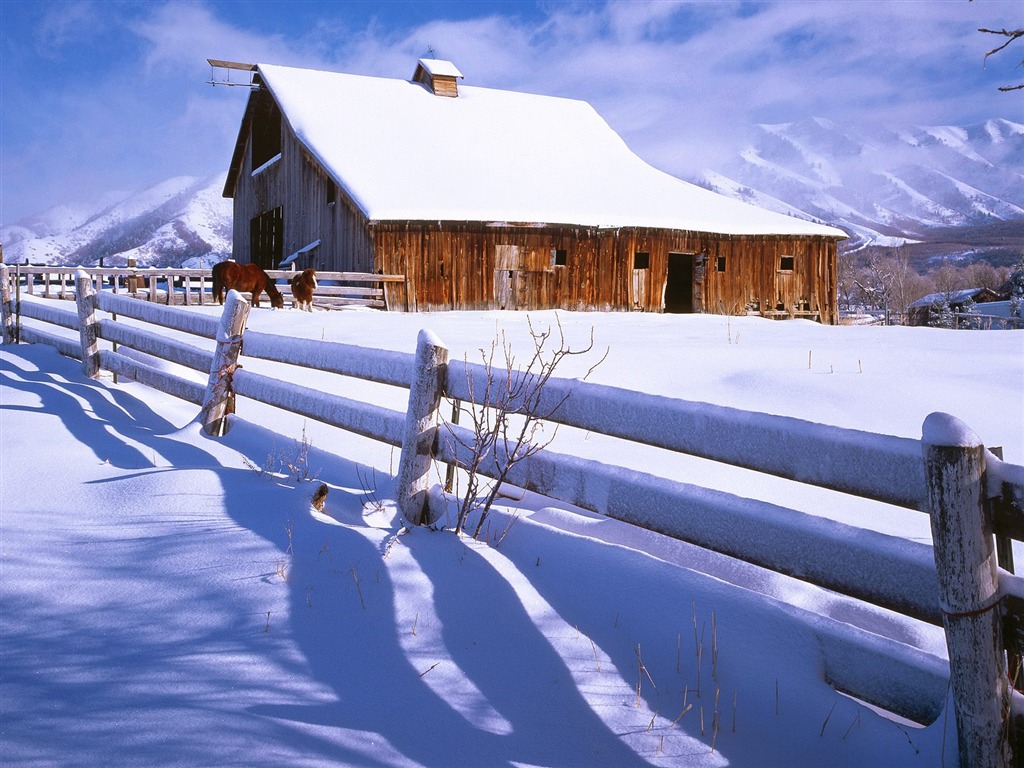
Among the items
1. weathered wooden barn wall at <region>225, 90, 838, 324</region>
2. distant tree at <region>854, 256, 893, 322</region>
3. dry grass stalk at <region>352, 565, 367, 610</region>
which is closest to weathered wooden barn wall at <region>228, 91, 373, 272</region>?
weathered wooden barn wall at <region>225, 90, 838, 324</region>

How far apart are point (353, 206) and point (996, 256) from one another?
17482 centimetres

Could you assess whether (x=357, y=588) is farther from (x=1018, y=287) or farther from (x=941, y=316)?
(x=1018, y=287)

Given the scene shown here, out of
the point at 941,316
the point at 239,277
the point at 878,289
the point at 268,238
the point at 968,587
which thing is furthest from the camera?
the point at 878,289

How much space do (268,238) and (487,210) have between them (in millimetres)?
9967

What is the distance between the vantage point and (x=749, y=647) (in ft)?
9.24

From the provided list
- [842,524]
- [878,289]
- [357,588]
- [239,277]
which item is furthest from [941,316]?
[357,588]

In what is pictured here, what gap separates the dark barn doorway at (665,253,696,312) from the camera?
92.2 ft

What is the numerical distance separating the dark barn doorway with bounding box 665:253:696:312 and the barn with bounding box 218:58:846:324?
9.0 inches

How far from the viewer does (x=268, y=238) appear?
27.1m

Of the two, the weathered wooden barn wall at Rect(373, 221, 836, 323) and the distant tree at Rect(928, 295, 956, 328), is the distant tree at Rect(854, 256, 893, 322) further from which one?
the weathered wooden barn wall at Rect(373, 221, 836, 323)

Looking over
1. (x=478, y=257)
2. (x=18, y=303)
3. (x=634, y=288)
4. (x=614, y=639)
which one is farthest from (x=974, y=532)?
(x=634, y=288)

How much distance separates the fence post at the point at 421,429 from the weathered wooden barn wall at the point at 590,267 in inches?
645

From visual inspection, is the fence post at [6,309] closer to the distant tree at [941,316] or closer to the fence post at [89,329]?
the fence post at [89,329]

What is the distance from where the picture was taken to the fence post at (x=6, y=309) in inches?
489
